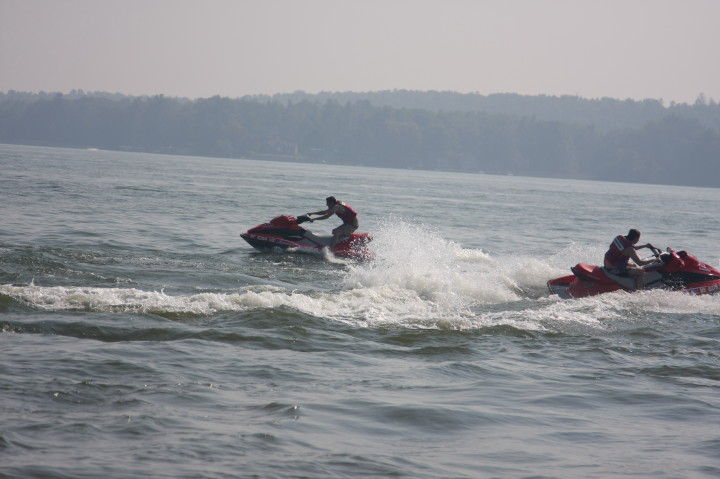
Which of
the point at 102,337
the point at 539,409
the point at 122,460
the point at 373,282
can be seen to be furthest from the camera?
the point at 373,282

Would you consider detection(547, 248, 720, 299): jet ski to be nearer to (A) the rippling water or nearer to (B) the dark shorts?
(B) the dark shorts

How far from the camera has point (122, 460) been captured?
596 cm

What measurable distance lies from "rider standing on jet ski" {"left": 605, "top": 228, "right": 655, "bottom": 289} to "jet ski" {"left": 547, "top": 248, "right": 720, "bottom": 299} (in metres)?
0.09

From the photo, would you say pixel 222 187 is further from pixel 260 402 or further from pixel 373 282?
pixel 260 402

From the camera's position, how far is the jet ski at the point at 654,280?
49.2ft

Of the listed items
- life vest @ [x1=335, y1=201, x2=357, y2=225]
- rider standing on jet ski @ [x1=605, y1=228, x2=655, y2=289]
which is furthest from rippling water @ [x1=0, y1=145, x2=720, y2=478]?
life vest @ [x1=335, y1=201, x2=357, y2=225]

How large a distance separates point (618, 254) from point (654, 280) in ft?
2.85

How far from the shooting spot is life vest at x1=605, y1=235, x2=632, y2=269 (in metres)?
14.9

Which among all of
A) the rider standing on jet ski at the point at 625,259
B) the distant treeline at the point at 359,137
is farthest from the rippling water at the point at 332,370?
the distant treeline at the point at 359,137

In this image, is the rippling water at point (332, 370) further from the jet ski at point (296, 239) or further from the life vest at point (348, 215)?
the life vest at point (348, 215)

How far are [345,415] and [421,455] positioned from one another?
38.4 inches

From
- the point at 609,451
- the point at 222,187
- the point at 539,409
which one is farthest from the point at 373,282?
the point at 222,187

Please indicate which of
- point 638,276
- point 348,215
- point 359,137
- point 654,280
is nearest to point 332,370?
point 638,276

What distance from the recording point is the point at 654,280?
15.1 metres
